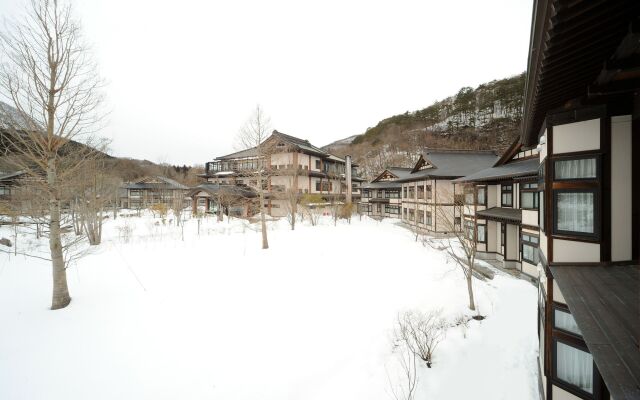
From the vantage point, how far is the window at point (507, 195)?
1578 cm

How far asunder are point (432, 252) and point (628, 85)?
15271mm

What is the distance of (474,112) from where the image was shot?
5878cm

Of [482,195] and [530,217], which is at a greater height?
[482,195]

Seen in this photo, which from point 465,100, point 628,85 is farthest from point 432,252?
point 465,100

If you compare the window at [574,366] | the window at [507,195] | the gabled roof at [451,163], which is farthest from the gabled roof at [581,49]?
the gabled roof at [451,163]

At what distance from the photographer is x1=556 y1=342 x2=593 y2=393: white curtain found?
14.4 ft

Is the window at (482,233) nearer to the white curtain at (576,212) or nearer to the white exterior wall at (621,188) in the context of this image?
the white curtain at (576,212)

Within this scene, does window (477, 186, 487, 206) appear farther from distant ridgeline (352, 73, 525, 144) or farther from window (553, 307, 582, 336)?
distant ridgeline (352, 73, 525, 144)

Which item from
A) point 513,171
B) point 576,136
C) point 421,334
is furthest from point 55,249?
point 513,171

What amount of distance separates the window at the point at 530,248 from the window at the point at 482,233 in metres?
3.24

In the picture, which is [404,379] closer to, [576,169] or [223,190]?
[576,169]

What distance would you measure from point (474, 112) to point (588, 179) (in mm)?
65190

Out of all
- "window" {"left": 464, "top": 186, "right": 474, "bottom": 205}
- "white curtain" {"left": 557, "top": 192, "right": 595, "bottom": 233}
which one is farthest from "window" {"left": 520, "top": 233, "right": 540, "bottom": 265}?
"white curtain" {"left": 557, "top": 192, "right": 595, "bottom": 233}

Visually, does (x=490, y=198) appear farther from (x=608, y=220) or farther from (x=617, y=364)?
(x=617, y=364)
